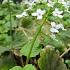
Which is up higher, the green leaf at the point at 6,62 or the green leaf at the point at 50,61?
the green leaf at the point at 50,61

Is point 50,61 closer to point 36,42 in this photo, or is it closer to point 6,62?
point 36,42

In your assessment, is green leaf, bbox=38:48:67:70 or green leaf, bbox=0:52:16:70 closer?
green leaf, bbox=38:48:67:70

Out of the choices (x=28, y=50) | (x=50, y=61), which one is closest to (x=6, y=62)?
(x=28, y=50)

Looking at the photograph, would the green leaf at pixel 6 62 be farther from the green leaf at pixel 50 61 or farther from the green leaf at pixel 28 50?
the green leaf at pixel 50 61

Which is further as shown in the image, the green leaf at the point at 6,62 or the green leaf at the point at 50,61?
the green leaf at the point at 6,62

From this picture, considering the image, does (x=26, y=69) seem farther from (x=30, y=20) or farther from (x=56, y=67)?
(x=30, y=20)

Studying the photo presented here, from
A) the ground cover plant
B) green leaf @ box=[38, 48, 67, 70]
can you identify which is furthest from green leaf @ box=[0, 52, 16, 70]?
green leaf @ box=[38, 48, 67, 70]

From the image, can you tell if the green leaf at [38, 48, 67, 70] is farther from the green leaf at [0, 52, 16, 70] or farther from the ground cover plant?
the green leaf at [0, 52, 16, 70]

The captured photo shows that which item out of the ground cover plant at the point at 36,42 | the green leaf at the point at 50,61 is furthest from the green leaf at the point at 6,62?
the green leaf at the point at 50,61

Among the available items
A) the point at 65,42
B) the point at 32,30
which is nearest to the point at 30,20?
the point at 32,30
